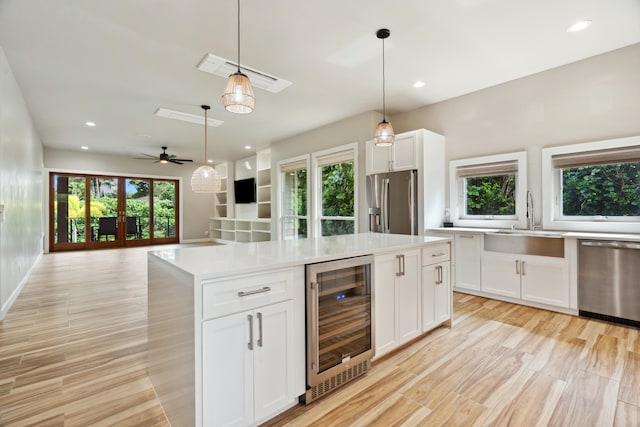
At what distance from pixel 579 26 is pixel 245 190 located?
7865 millimetres

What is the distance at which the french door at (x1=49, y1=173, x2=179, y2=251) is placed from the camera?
8.02m

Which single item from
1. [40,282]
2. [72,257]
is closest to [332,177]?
[40,282]

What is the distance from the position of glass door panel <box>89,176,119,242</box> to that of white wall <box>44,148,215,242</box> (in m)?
0.34

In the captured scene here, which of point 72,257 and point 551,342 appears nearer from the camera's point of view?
point 551,342

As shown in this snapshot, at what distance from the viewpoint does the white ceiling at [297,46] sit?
8.12 feet

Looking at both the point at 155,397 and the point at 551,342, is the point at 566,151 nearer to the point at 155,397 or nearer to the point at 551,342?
the point at 551,342

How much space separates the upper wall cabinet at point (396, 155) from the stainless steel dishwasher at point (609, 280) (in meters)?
2.12

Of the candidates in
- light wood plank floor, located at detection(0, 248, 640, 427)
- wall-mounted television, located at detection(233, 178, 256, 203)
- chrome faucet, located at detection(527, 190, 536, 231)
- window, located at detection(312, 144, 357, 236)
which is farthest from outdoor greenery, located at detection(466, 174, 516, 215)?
wall-mounted television, located at detection(233, 178, 256, 203)

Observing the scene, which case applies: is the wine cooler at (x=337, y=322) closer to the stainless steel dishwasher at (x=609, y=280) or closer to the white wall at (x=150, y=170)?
the stainless steel dishwasher at (x=609, y=280)

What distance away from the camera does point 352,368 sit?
6.38ft

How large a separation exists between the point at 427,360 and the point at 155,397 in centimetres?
185

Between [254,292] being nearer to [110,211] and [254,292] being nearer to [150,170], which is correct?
[110,211]

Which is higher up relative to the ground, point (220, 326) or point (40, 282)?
point (220, 326)

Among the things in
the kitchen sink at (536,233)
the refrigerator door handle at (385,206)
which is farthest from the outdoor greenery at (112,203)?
the kitchen sink at (536,233)
